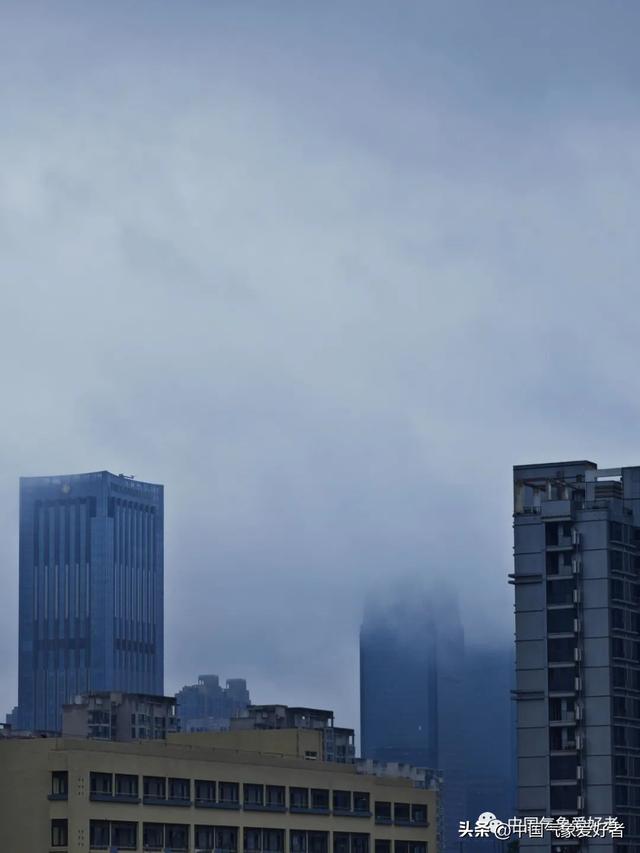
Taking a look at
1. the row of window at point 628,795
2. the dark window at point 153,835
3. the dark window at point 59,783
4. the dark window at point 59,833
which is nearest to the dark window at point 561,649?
the row of window at point 628,795

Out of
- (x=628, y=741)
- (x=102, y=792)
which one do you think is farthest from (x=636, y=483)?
(x=102, y=792)

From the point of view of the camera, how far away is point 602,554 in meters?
156

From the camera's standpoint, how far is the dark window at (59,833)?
18400 cm

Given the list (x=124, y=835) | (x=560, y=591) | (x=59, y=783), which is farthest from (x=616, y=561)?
(x=124, y=835)

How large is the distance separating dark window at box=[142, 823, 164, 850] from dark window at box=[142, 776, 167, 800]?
2.49 meters

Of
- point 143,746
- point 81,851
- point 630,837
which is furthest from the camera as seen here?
point 143,746

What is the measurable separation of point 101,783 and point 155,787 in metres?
8.07

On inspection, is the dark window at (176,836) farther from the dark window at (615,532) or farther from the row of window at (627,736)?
the dark window at (615,532)

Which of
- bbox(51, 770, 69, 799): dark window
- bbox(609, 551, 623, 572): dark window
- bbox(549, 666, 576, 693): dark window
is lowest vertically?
bbox(51, 770, 69, 799): dark window

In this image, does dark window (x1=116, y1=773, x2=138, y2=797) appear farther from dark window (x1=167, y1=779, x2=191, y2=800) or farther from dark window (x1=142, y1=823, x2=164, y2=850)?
dark window (x1=167, y1=779, x2=191, y2=800)

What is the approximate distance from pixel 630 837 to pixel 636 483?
26481mm


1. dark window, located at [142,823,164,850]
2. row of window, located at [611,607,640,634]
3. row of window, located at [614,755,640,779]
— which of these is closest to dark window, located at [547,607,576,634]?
row of window, located at [611,607,640,634]

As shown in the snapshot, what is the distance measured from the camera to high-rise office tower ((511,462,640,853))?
502ft

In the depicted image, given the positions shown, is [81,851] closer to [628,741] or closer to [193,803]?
[193,803]
